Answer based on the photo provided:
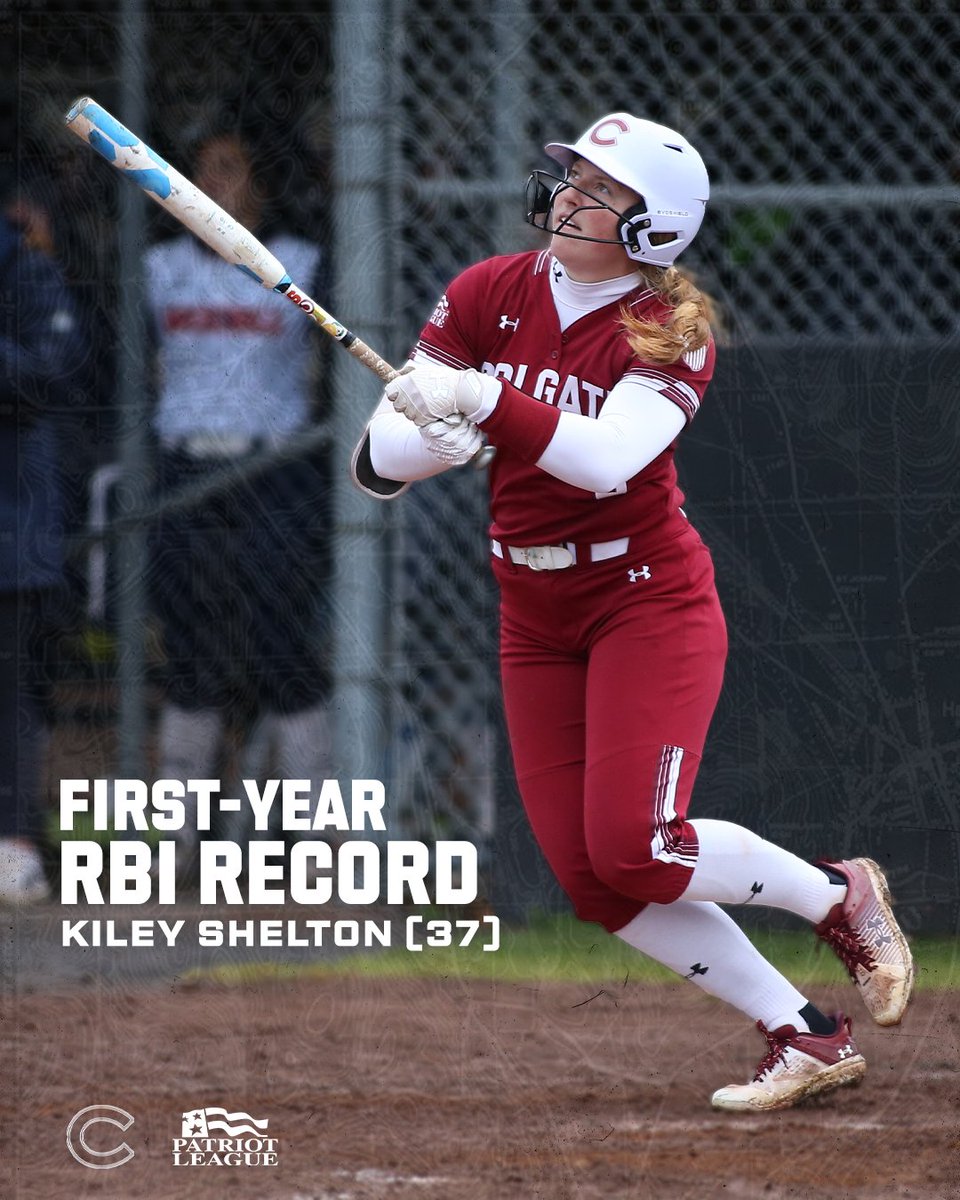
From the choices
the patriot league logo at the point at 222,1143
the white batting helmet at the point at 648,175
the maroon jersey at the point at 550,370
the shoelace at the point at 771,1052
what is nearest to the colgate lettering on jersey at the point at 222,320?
the maroon jersey at the point at 550,370

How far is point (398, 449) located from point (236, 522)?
0.94 meters

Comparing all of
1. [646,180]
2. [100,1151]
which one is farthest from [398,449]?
[100,1151]

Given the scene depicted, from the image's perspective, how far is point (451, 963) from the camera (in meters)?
3.51

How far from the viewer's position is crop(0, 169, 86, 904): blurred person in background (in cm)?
357

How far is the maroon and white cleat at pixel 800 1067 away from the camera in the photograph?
313 cm

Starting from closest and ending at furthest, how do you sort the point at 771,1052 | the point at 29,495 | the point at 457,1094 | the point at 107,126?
the point at 107,126, the point at 771,1052, the point at 457,1094, the point at 29,495

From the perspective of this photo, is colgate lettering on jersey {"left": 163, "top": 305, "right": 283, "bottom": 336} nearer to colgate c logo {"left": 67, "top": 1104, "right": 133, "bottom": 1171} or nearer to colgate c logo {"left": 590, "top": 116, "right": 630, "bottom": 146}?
colgate c logo {"left": 590, "top": 116, "right": 630, "bottom": 146}

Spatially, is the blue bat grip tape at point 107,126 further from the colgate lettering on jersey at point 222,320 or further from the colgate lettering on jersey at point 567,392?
the colgate lettering on jersey at point 222,320

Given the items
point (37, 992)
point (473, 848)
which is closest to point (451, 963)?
point (473, 848)

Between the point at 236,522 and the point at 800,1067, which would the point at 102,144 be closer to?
the point at 236,522

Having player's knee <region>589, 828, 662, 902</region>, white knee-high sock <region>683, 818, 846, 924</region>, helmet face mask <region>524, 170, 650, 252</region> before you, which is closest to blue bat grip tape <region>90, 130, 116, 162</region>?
helmet face mask <region>524, 170, 650, 252</region>

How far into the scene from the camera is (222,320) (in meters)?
3.66

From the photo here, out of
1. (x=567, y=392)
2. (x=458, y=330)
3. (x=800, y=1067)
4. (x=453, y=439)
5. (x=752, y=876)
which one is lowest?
(x=800, y=1067)

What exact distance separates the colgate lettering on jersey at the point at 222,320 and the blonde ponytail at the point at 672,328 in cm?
109
